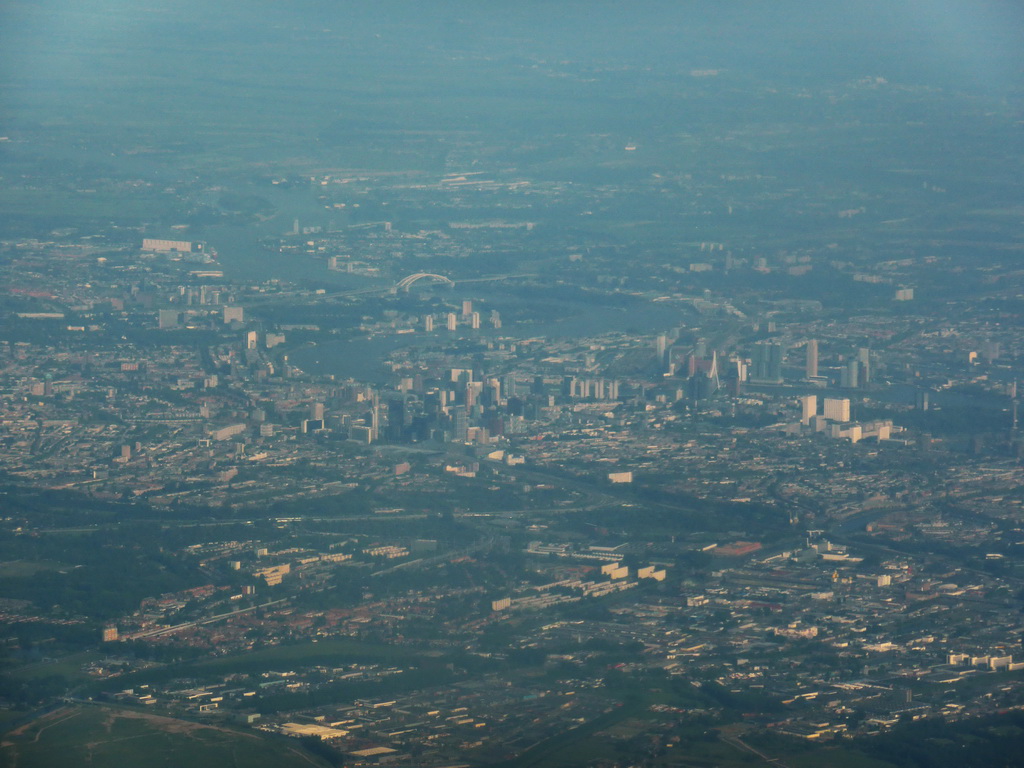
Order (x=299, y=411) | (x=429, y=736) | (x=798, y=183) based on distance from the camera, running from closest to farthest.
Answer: (x=429, y=736) → (x=299, y=411) → (x=798, y=183)

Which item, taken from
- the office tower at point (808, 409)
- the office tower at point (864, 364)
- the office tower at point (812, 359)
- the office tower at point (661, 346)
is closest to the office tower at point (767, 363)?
the office tower at point (812, 359)

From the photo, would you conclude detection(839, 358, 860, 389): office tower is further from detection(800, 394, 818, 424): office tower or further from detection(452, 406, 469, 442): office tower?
detection(452, 406, 469, 442): office tower

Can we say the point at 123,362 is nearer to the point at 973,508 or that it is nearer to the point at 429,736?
the point at 973,508

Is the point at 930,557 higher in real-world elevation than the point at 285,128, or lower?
lower

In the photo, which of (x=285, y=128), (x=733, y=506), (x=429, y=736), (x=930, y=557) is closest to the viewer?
(x=429, y=736)

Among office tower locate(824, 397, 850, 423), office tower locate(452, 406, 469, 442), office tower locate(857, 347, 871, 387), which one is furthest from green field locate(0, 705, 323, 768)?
office tower locate(857, 347, 871, 387)

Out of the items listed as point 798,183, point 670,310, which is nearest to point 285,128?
point 798,183

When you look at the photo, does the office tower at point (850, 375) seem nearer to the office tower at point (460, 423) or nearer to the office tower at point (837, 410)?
the office tower at point (837, 410)
